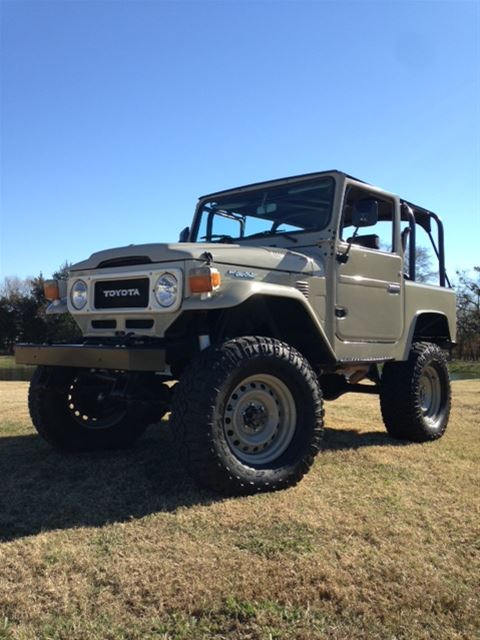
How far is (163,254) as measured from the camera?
13.1 feet

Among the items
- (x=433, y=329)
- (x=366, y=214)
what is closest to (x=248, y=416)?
(x=366, y=214)

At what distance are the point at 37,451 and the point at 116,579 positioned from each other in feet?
8.59

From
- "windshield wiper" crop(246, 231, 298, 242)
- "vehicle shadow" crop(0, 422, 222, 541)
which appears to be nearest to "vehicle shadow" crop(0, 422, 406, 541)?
"vehicle shadow" crop(0, 422, 222, 541)

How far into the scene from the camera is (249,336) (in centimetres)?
418

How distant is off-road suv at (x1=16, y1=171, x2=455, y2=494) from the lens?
3.74 m

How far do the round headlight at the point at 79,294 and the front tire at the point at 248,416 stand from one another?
1.26m

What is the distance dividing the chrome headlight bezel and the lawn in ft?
4.03

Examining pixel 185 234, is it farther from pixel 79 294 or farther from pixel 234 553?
pixel 234 553

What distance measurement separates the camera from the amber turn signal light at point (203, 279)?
12.3ft

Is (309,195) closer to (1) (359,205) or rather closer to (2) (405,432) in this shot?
(1) (359,205)

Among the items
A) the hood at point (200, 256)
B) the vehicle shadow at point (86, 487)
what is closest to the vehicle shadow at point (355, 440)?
the vehicle shadow at point (86, 487)

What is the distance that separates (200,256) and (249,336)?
69cm

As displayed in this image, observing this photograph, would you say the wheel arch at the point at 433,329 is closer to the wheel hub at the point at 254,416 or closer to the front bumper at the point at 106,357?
the wheel hub at the point at 254,416

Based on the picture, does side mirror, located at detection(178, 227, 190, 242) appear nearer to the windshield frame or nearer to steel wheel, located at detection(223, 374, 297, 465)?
the windshield frame
